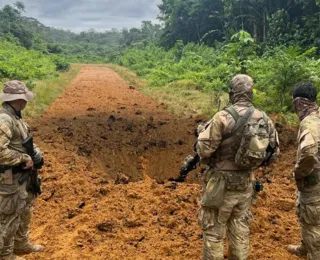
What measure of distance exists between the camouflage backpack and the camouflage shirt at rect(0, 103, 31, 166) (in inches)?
77.1

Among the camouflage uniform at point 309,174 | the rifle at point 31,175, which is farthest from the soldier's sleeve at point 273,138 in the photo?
the rifle at point 31,175

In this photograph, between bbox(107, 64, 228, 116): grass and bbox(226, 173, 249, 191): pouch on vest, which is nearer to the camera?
bbox(226, 173, 249, 191): pouch on vest

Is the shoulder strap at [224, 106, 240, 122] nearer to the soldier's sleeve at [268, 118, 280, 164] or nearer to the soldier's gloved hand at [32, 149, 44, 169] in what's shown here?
the soldier's sleeve at [268, 118, 280, 164]

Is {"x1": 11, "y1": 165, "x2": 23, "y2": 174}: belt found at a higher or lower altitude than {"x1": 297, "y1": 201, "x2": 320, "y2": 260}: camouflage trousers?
higher

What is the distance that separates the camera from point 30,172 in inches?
155

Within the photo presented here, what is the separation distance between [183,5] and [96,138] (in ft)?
102

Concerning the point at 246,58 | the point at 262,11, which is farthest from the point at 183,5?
the point at 246,58

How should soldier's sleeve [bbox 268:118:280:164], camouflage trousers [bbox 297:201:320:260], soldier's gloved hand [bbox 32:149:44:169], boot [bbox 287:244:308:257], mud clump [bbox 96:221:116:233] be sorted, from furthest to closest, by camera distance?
1. mud clump [bbox 96:221:116:233]
2. boot [bbox 287:244:308:257]
3. soldier's gloved hand [bbox 32:149:44:169]
4. camouflage trousers [bbox 297:201:320:260]
5. soldier's sleeve [bbox 268:118:280:164]

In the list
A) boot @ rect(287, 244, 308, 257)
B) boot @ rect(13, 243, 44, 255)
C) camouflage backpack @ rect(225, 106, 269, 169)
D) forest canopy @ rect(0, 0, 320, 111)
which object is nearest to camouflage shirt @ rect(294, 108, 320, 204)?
camouflage backpack @ rect(225, 106, 269, 169)

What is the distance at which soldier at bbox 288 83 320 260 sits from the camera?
11.5 feet

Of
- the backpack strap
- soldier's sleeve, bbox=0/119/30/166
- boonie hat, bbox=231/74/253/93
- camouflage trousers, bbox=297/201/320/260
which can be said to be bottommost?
camouflage trousers, bbox=297/201/320/260

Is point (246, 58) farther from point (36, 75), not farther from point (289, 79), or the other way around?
point (36, 75)

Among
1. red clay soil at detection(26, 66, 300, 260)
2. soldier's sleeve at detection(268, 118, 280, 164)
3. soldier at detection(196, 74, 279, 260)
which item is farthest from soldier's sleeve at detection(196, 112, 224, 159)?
red clay soil at detection(26, 66, 300, 260)

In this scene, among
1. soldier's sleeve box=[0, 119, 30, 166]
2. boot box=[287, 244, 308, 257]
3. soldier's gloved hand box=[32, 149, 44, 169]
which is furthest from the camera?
boot box=[287, 244, 308, 257]
